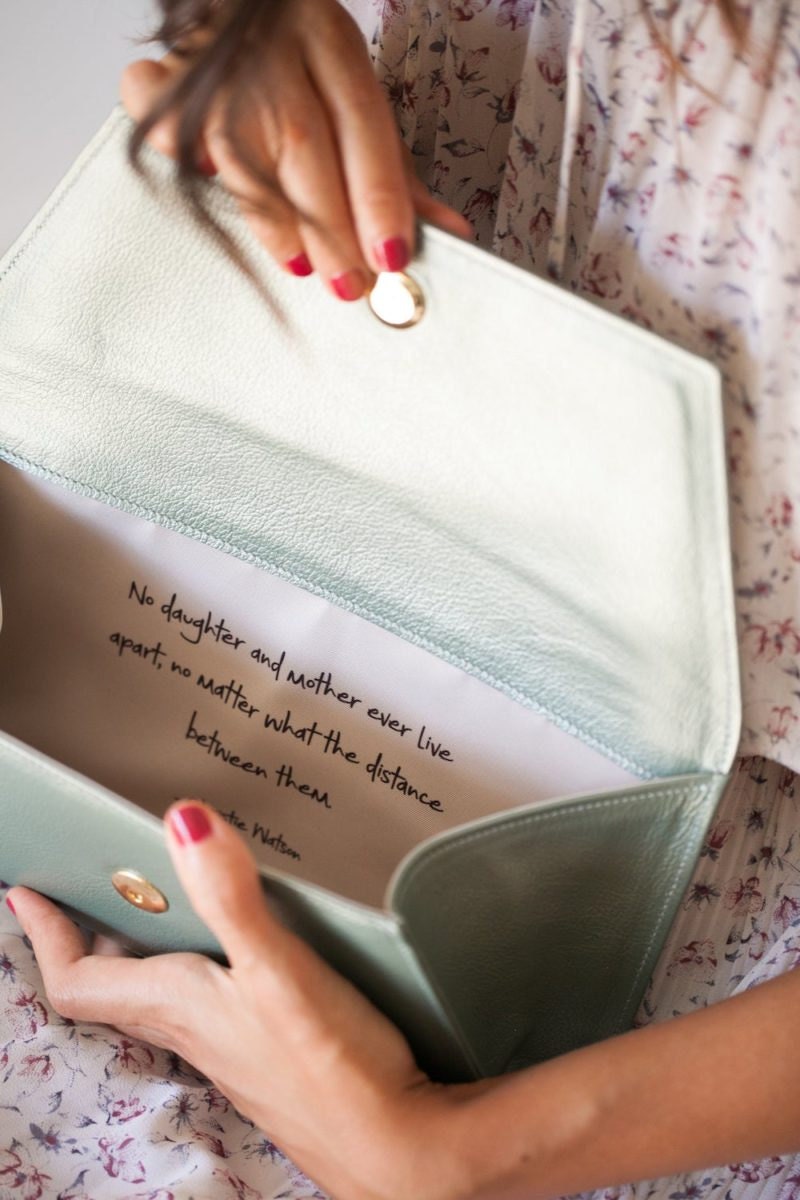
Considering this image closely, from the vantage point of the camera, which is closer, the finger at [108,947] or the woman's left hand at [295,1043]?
the woman's left hand at [295,1043]

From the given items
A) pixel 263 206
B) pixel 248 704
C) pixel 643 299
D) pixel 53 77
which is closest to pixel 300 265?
pixel 263 206

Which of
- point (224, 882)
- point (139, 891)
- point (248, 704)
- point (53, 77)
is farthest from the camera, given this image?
point (53, 77)

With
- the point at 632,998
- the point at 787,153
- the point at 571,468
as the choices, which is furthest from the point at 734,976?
the point at 787,153

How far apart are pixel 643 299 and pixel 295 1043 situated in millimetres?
422

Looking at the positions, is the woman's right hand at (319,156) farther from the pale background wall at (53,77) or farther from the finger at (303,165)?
the pale background wall at (53,77)

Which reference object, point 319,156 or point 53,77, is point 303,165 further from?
point 53,77

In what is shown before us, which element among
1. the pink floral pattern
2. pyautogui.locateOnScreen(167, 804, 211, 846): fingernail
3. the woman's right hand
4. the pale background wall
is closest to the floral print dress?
the pink floral pattern

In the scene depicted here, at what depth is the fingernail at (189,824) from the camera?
1.62 feet

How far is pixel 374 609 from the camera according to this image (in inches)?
26.2

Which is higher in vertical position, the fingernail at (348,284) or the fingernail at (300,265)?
the fingernail at (348,284)

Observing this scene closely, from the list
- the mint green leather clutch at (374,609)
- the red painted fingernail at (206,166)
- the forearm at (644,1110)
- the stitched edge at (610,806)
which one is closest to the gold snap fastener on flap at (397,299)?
the mint green leather clutch at (374,609)

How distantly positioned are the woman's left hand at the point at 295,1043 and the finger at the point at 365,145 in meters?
0.30

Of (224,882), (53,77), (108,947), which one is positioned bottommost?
(108,947)

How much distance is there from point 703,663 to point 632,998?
0.79ft
